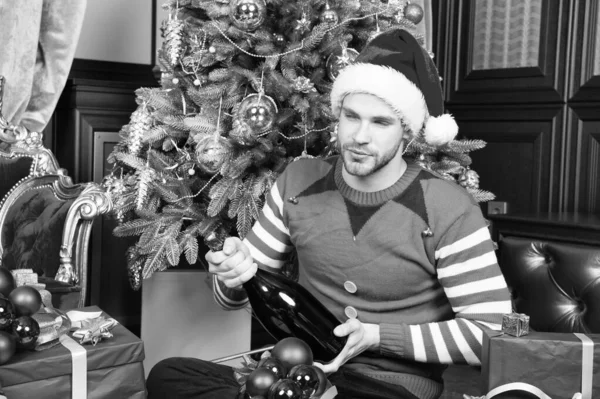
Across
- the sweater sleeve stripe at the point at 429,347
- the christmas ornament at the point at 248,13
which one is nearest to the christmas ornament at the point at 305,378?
the sweater sleeve stripe at the point at 429,347

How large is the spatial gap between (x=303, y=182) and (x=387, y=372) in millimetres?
472

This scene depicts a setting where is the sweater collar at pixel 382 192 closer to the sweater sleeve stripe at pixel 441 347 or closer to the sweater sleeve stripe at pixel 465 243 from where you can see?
the sweater sleeve stripe at pixel 465 243

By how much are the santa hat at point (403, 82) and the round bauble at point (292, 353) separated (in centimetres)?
55

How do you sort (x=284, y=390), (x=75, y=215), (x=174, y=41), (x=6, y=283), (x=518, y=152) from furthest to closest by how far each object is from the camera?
(x=518, y=152) → (x=174, y=41) → (x=75, y=215) → (x=6, y=283) → (x=284, y=390)

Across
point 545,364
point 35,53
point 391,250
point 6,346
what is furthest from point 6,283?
point 35,53

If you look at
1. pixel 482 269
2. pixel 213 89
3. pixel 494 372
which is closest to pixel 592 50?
pixel 213 89

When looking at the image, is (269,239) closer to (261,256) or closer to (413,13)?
(261,256)

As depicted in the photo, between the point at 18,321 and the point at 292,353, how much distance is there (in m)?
0.46

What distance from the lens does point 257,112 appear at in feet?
6.77

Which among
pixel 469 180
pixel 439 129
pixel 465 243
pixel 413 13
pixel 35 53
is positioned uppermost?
pixel 413 13

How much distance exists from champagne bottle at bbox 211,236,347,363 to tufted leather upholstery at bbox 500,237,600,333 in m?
0.80

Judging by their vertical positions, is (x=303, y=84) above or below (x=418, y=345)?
above

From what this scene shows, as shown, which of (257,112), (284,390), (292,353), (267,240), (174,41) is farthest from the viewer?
(174,41)

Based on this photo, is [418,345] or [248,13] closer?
[418,345]
